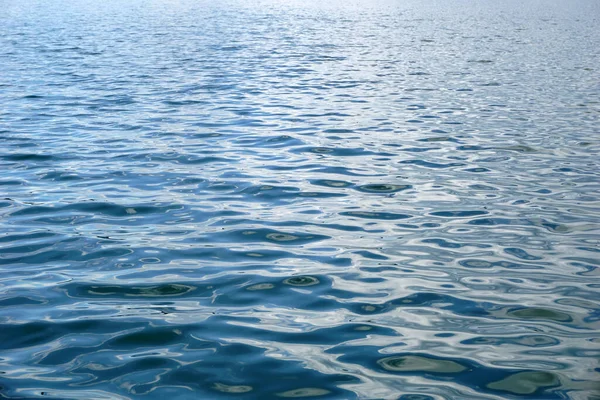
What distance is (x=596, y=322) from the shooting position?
8258mm

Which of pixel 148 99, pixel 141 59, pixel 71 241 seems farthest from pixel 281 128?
pixel 141 59

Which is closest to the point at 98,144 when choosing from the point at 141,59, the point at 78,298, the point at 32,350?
Answer: the point at 78,298

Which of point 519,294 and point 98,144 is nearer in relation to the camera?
point 519,294

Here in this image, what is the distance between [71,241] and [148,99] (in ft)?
44.6

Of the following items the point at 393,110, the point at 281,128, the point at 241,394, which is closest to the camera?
the point at 241,394

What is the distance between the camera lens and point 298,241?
10711 mm

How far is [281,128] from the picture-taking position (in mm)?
19156

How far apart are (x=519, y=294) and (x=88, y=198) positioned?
733cm

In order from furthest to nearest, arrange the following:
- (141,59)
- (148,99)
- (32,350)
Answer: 1. (141,59)
2. (148,99)
3. (32,350)

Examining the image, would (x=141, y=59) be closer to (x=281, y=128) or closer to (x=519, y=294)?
(x=281, y=128)

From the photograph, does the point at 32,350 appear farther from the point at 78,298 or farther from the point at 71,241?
the point at 71,241

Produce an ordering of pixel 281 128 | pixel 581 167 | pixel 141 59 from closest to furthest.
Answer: pixel 581 167, pixel 281 128, pixel 141 59

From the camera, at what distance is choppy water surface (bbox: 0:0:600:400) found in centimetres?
712

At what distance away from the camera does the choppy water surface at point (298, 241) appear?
23.4 feet
